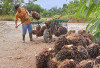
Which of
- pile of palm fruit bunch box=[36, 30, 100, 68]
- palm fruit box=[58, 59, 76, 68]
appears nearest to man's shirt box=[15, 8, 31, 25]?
pile of palm fruit bunch box=[36, 30, 100, 68]

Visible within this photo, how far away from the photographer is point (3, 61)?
4223 mm

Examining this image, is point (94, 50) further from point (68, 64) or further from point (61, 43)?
point (68, 64)

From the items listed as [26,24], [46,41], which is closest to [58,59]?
[46,41]

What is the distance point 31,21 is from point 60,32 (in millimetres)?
1782

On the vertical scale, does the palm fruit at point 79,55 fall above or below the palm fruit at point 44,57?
above

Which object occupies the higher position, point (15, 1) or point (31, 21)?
point (15, 1)

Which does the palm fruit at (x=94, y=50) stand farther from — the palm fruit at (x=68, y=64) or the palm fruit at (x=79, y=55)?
the palm fruit at (x=68, y=64)

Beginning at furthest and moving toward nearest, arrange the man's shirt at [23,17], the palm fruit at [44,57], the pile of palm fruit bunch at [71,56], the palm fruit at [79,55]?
1. the man's shirt at [23,17]
2. the palm fruit at [44,57]
3. the palm fruit at [79,55]
4. the pile of palm fruit bunch at [71,56]

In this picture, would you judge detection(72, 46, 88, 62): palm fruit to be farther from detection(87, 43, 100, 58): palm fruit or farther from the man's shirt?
the man's shirt

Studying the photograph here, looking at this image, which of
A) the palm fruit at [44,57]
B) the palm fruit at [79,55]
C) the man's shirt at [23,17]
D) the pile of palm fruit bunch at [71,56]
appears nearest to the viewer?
the pile of palm fruit bunch at [71,56]

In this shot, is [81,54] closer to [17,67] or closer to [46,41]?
[17,67]

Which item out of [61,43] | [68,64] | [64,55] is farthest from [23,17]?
[68,64]

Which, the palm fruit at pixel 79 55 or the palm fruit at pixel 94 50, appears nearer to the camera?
the palm fruit at pixel 79 55

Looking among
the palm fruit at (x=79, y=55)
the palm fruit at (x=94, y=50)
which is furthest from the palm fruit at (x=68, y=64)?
Answer: the palm fruit at (x=94, y=50)
